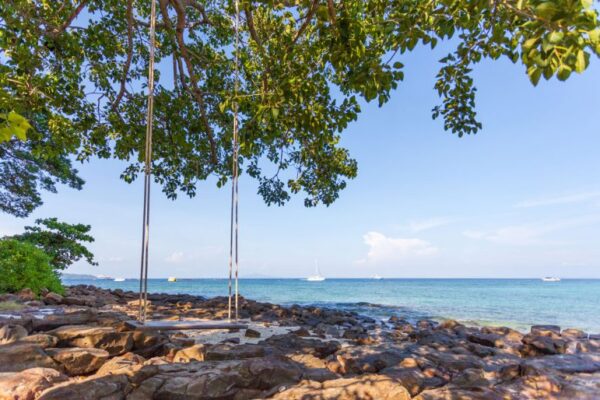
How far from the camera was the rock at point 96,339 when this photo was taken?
419 cm

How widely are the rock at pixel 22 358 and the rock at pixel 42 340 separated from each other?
0.57ft

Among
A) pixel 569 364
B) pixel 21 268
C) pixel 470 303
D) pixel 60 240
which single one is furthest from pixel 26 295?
pixel 470 303

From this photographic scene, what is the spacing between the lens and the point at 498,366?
5.51 meters

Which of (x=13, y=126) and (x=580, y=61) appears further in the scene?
(x=580, y=61)

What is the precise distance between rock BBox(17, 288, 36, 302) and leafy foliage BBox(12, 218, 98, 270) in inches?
173

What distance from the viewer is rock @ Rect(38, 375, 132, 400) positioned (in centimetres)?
291

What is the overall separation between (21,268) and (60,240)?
398 cm

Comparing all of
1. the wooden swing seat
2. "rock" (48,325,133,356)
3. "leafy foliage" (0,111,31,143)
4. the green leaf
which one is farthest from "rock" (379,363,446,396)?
"leafy foliage" (0,111,31,143)

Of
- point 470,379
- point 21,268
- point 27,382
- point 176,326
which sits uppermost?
point 21,268

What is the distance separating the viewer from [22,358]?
362 cm

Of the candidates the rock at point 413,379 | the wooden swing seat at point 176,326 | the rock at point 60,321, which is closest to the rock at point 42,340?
the rock at point 60,321

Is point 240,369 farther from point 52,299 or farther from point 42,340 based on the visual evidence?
point 52,299

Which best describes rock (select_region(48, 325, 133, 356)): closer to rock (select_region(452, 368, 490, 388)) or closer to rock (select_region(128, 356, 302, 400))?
rock (select_region(128, 356, 302, 400))

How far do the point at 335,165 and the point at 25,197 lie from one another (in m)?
15.4
